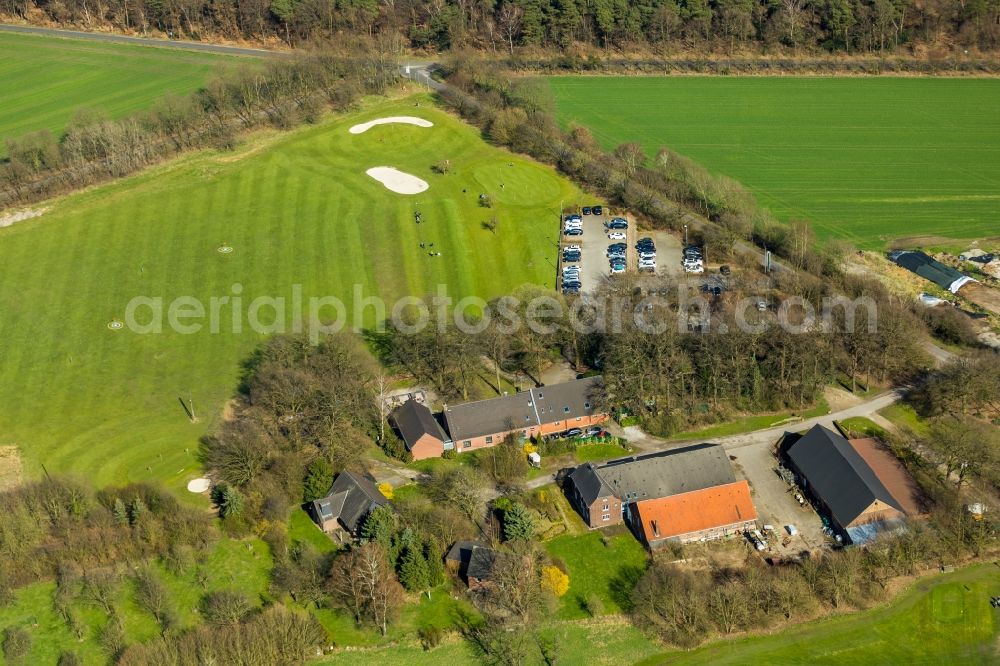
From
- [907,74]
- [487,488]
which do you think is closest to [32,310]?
[487,488]

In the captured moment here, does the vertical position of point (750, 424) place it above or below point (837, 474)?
below

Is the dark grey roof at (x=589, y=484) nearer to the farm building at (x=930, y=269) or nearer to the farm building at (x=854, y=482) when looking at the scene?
the farm building at (x=854, y=482)

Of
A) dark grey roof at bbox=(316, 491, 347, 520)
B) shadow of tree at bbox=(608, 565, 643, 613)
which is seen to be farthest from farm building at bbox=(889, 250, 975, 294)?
dark grey roof at bbox=(316, 491, 347, 520)

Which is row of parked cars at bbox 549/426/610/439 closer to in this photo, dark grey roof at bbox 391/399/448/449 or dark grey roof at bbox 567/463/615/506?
dark grey roof at bbox 567/463/615/506

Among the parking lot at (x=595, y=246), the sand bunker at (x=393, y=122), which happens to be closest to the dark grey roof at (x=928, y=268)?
the parking lot at (x=595, y=246)

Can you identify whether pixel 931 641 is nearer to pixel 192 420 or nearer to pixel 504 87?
pixel 192 420

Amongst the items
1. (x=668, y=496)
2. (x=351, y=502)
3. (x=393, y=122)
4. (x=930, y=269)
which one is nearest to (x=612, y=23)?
(x=393, y=122)

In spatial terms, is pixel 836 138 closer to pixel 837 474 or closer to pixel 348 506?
pixel 837 474
